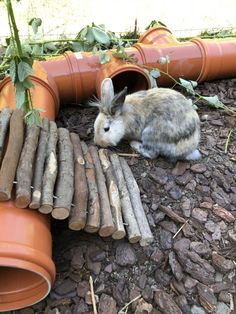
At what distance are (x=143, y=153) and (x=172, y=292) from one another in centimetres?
117

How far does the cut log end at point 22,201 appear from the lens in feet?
7.80

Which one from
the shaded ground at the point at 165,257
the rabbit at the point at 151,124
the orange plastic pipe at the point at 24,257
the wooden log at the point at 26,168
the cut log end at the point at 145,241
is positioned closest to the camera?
the orange plastic pipe at the point at 24,257

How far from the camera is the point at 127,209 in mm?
2844

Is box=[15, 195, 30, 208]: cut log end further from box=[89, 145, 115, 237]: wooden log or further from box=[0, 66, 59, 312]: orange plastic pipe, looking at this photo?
box=[89, 145, 115, 237]: wooden log

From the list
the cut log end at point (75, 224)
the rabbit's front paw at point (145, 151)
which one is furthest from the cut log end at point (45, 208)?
the rabbit's front paw at point (145, 151)

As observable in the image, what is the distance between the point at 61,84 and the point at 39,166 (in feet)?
4.61

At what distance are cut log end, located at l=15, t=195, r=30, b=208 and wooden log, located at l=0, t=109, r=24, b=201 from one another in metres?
0.05

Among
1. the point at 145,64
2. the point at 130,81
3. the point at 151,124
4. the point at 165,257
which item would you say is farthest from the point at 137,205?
the point at 130,81

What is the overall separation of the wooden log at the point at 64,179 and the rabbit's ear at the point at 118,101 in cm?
46

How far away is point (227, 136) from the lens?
3781 mm

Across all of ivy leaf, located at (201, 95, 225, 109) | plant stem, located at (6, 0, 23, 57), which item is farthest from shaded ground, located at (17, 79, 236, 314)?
plant stem, located at (6, 0, 23, 57)

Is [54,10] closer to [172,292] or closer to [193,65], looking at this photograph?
[193,65]

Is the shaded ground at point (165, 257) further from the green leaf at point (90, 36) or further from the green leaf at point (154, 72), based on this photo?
the green leaf at point (90, 36)

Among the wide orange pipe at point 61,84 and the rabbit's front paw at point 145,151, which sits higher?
the wide orange pipe at point 61,84
